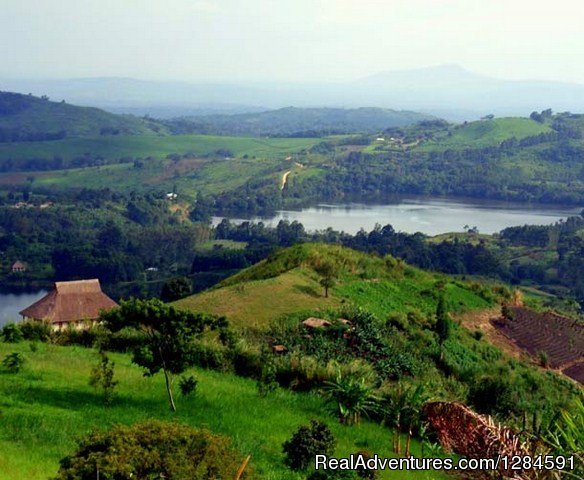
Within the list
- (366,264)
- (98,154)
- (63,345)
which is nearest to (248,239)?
(366,264)

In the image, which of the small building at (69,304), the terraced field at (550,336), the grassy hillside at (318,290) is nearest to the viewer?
the grassy hillside at (318,290)

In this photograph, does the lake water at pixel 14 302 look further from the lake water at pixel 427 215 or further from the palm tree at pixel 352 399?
the palm tree at pixel 352 399

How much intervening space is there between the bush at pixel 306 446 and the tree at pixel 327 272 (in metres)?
11.9

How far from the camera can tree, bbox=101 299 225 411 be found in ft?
33.8

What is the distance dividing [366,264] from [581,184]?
11134 centimetres

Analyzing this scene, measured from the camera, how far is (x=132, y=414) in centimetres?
1036

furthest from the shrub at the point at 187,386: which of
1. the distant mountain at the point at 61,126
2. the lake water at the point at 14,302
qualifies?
the distant mountain at the point at 61,126

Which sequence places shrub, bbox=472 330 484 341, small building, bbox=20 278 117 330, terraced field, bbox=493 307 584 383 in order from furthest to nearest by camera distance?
small building, bbox=20 278 117 330, terraced field, bbox=493 307 584 383, shrub, bbox=472 330 484 341

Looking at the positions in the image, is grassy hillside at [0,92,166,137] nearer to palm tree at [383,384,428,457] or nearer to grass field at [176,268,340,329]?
grass field at [176,268,340,329]

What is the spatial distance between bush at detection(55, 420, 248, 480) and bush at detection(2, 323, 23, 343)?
10034 millimetres

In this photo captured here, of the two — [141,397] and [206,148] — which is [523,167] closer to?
[206,148]

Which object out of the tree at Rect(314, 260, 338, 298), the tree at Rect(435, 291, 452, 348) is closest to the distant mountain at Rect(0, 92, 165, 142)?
the tree at Rect(314, 260, 338, 298)

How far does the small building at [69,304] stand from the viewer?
29.7 m

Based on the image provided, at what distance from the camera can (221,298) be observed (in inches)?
791
